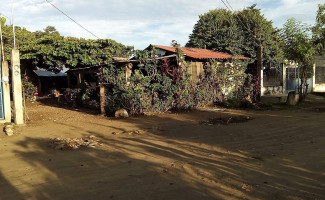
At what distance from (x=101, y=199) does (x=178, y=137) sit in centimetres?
407

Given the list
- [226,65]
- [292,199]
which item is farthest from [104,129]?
[226,65]

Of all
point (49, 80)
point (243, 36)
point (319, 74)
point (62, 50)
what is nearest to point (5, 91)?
point (62, 50)

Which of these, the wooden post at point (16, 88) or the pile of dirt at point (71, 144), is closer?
the pile of dirt at point (71, 144)

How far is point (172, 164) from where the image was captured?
5141mm

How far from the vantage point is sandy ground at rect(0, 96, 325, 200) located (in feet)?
13.0

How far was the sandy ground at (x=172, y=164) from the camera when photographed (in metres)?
3.95

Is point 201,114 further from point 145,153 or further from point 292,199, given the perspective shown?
point 292,199

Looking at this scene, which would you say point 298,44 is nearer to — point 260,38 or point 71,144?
point 260,38

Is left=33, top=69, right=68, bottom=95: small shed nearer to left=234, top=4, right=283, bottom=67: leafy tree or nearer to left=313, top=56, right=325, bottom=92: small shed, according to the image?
left=234, top=4, right=283, bottom=67: leafy tree

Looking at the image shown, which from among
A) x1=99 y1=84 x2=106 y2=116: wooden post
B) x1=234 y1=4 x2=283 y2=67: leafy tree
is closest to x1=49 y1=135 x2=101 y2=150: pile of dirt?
x1=99 y1=84 x2=106 y2=116: wooden post

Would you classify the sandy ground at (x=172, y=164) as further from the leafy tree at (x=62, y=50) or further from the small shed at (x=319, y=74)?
the small shed at (x=319, y=74)

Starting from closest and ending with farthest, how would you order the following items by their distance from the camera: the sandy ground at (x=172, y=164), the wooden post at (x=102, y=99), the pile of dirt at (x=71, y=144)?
1. the sandy ground at (x=172, y=164)
2. the pile of dirt at (x=71, y=144)
3. the wooden post at (x=102, y=99)

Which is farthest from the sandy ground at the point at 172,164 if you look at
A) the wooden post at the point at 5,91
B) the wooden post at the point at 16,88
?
the wooden post at the point at 5,91

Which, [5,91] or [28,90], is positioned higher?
[5,91]
